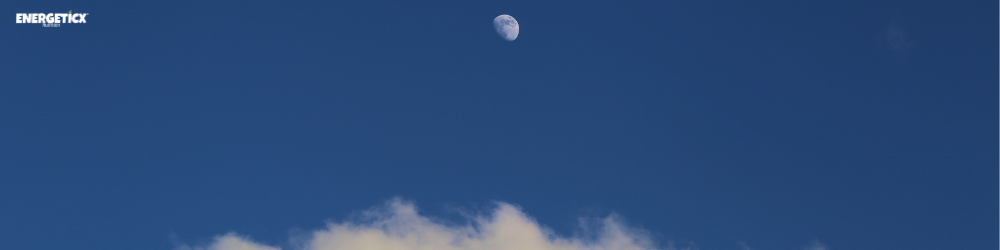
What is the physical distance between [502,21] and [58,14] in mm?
69352

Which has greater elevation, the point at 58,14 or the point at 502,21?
the point at 502,21

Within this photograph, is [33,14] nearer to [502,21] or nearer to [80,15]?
[80,15]

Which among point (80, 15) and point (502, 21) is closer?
point (80, 15)

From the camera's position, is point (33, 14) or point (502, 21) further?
point (502, 21)

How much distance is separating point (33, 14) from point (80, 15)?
558 centimetres

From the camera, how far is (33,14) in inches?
3386

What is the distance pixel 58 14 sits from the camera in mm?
88125

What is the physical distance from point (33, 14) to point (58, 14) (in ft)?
9.75

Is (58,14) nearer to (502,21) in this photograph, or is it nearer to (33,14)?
(33,14)

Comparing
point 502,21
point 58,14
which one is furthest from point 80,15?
point 502,21

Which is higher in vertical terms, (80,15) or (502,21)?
(502,21)

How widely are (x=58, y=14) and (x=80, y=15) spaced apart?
275 centimetres

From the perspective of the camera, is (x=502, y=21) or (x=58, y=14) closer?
(x=58, y=14)

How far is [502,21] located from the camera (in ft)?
359
